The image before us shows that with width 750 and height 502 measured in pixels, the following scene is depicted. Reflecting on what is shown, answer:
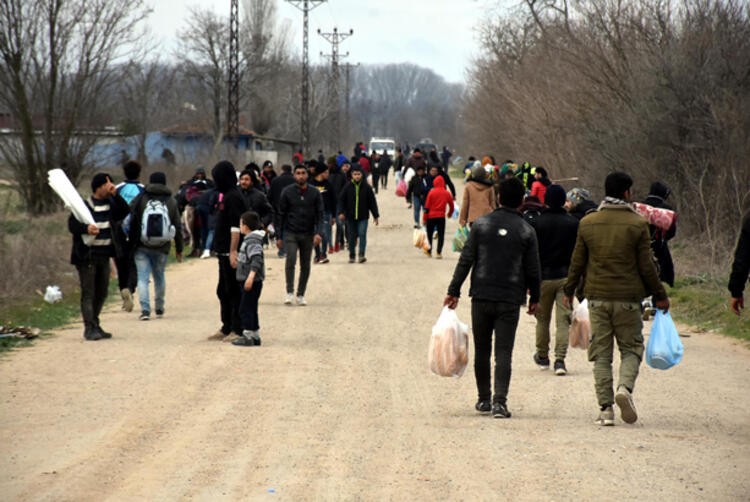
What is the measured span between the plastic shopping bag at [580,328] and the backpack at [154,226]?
6.09 m

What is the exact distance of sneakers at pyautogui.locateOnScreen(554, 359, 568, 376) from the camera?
11758 mm

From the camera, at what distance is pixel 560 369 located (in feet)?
38.7

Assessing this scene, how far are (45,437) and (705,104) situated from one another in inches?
714

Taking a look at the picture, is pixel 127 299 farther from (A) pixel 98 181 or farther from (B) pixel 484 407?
(B) pixel 484 407

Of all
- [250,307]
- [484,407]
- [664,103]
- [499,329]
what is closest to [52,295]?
[250,307]

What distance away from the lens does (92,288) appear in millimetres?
13672

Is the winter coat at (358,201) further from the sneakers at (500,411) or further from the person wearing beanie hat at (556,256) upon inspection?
the sneakers at (500,411)

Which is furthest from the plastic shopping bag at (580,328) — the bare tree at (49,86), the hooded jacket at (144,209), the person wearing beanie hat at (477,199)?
the bare tree at (49,86)

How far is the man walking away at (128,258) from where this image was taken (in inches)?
596

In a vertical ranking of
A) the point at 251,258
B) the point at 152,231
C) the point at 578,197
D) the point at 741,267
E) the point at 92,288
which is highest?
the point at 578,197

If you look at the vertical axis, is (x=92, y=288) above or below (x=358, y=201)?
below

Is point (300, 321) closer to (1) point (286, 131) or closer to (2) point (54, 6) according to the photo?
(2) point (54, 6)

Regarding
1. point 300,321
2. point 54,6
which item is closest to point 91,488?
point 300,321

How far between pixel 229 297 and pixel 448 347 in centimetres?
483
